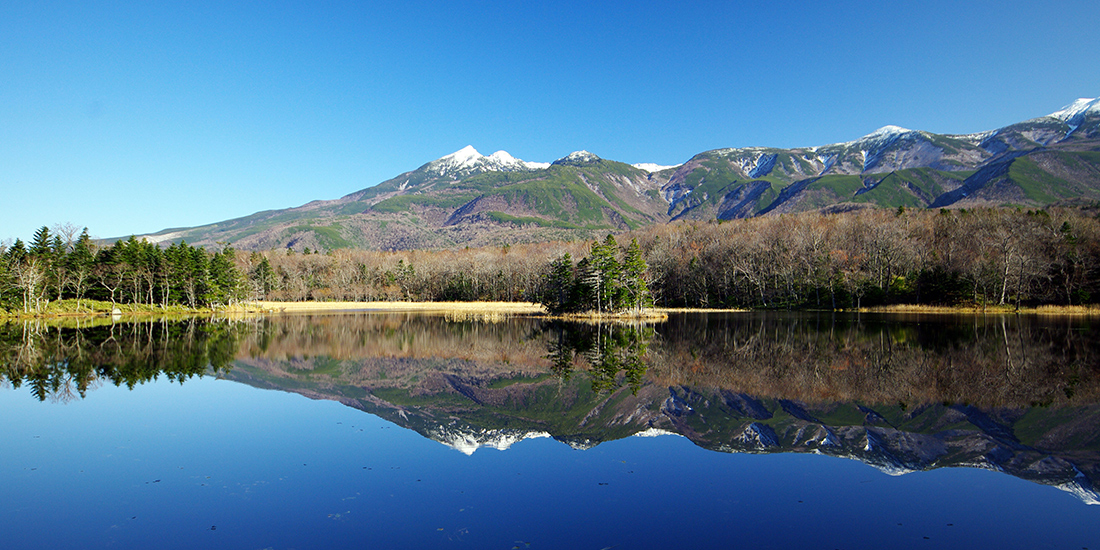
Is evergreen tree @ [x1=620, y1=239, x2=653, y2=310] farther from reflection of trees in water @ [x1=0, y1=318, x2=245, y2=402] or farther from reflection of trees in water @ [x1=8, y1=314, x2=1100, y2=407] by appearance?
reflection of trees in water @ [x1=0, y1=318, x2=245, y2=402]

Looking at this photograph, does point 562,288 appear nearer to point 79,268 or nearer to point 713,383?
point 713,383

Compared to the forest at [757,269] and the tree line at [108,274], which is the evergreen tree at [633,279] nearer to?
the forest at [757,269]

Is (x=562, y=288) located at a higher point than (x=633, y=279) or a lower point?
lower

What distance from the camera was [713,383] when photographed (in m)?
22.2

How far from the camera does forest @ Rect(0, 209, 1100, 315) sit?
210 feet

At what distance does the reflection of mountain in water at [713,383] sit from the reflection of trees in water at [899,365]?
0.13 m

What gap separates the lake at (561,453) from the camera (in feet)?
30.3

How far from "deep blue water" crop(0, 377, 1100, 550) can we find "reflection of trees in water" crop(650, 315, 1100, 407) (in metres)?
8.19

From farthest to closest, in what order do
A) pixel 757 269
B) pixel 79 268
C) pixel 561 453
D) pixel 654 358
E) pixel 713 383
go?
pixel 757 269
pixel 79 268
pixel 654 358
pixel 713 383
pixel 561 453

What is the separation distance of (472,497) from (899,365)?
76.0 feet

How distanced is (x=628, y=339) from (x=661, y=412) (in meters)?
23.6

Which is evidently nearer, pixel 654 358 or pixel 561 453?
pixel 561 453

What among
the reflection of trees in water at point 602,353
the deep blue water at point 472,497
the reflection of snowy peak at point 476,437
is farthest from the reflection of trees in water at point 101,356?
the reflection of trees in water at point 602,353

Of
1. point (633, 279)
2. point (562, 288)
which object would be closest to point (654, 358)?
point (633, 279)
